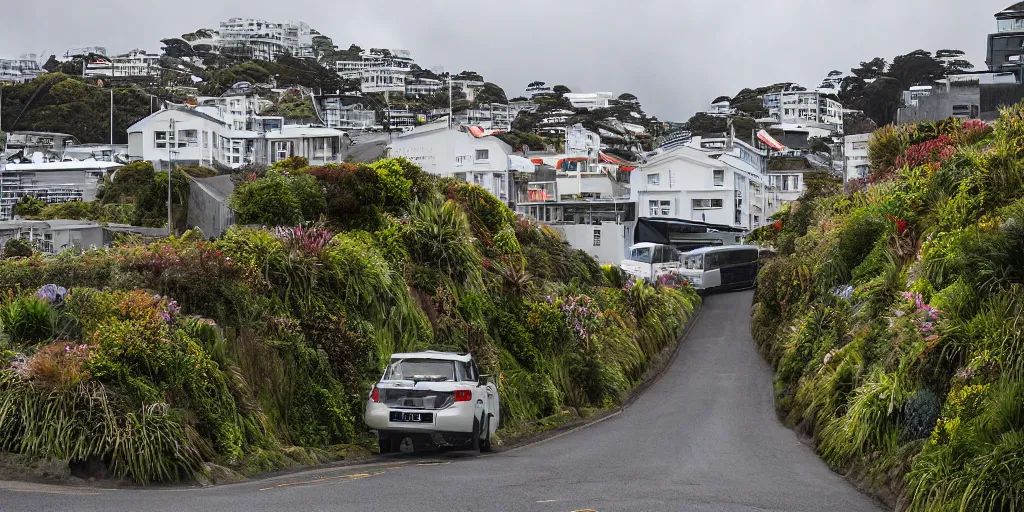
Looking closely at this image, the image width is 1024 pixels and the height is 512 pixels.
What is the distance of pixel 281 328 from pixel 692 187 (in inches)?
2624

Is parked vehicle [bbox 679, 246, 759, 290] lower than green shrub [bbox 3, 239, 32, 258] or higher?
lower

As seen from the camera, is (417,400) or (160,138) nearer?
(417,400)

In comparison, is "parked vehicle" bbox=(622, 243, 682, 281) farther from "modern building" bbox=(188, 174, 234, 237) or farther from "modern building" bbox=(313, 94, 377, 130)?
"modern building" bbox=(313, 94, 377, 130)

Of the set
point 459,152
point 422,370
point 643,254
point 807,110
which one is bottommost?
point 422,370

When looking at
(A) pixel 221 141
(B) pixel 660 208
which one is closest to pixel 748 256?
(B) pixel 660 208

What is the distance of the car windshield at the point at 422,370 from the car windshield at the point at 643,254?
126ft

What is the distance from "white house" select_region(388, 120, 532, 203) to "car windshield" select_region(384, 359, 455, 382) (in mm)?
47691

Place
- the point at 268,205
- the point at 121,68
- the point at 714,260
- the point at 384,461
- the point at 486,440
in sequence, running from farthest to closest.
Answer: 1. the point at 121,68
2. the point at 714,260
3. the point at 268,205
4. the point at 486,440
5. the point at 384,461

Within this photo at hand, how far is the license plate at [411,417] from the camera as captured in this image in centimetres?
1648

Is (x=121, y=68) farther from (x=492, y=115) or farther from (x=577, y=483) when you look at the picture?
(x=577, y=483)

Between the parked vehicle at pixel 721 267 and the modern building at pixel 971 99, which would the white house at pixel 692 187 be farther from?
the modern building at pixel 971 99

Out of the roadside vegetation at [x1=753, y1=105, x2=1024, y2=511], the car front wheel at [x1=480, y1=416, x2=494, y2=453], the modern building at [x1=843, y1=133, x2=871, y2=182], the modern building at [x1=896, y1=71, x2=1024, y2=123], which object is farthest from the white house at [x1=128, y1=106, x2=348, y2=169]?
the car front wheel at [x1=480, y1=416, x2=494, y2=453]

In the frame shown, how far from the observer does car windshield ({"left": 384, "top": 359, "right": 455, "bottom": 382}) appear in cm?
1716

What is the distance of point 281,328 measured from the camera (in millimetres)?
17828
